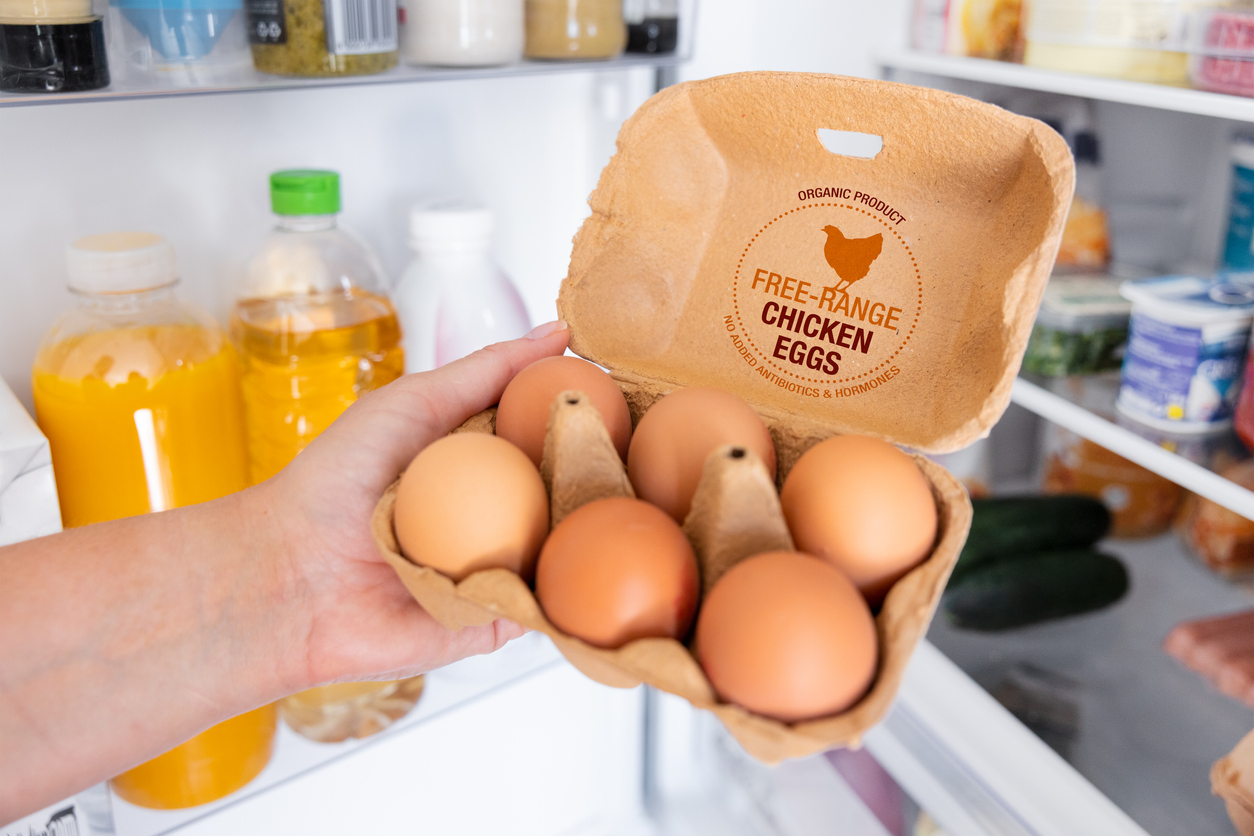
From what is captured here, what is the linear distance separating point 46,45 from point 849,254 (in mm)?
641

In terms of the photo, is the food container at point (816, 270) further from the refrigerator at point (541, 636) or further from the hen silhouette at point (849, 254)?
the refrigerator at point (541, 636)

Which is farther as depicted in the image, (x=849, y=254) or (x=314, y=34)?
(x=314, y=34)

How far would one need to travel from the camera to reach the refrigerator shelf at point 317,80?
702mm

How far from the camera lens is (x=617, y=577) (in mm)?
497

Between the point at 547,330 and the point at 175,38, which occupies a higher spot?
the point at 175,38

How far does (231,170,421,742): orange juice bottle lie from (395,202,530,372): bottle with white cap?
1.1 inches

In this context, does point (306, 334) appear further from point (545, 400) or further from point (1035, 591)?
point (1035, 591)

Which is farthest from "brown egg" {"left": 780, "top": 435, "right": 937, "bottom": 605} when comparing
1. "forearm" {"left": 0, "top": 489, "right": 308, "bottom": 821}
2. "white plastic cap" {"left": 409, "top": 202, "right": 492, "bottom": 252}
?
"white plastic cap" {"left": 409, "top": 202, "right": 492, "bottom": 252}

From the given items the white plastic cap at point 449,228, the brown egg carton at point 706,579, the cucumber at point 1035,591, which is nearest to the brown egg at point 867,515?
the brown egg carton at point 706,579

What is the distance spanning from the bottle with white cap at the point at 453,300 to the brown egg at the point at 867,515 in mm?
545

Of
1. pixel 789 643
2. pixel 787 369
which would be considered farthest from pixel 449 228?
pixel 789 643

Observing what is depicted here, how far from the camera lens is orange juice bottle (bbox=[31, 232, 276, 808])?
0.80 meters

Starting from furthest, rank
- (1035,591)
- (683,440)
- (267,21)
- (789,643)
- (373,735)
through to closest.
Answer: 1. (1035,591)
2. (373,735)
3. (267,21)
4. (683,440)
5. (789,643)

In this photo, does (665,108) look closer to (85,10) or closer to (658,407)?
(658,407)
